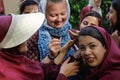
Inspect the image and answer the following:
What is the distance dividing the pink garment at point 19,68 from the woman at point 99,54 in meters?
0.28

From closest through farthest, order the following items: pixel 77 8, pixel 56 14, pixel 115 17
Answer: pixel 56 14, pixel 115 17, pixel 77 8

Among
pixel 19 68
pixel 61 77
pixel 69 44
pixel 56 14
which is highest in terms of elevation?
pixel 56 14

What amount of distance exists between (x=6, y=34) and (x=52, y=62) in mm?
667

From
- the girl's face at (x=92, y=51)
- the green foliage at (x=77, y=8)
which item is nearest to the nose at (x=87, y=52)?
the girl's face at (x=92, y=51)

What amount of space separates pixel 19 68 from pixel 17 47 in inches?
6.9

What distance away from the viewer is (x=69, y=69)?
10.4ft

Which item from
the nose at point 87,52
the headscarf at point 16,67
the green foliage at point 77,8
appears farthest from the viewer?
the green foliage at point 77,8

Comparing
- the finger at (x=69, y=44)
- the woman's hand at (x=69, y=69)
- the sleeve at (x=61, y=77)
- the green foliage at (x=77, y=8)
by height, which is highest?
the finger at (x=69, y=44)

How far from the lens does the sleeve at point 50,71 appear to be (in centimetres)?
325

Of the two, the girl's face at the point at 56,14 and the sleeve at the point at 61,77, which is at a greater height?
the girl's face at the point at 56,14

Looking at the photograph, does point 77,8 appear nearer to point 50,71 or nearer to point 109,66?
point 50,71

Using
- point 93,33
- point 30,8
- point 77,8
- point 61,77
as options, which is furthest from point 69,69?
point 77,8

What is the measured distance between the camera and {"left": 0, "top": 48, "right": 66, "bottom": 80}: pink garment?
9.38 feet

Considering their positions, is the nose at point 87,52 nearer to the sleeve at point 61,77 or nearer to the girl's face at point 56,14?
the sleeve at point 61,77
